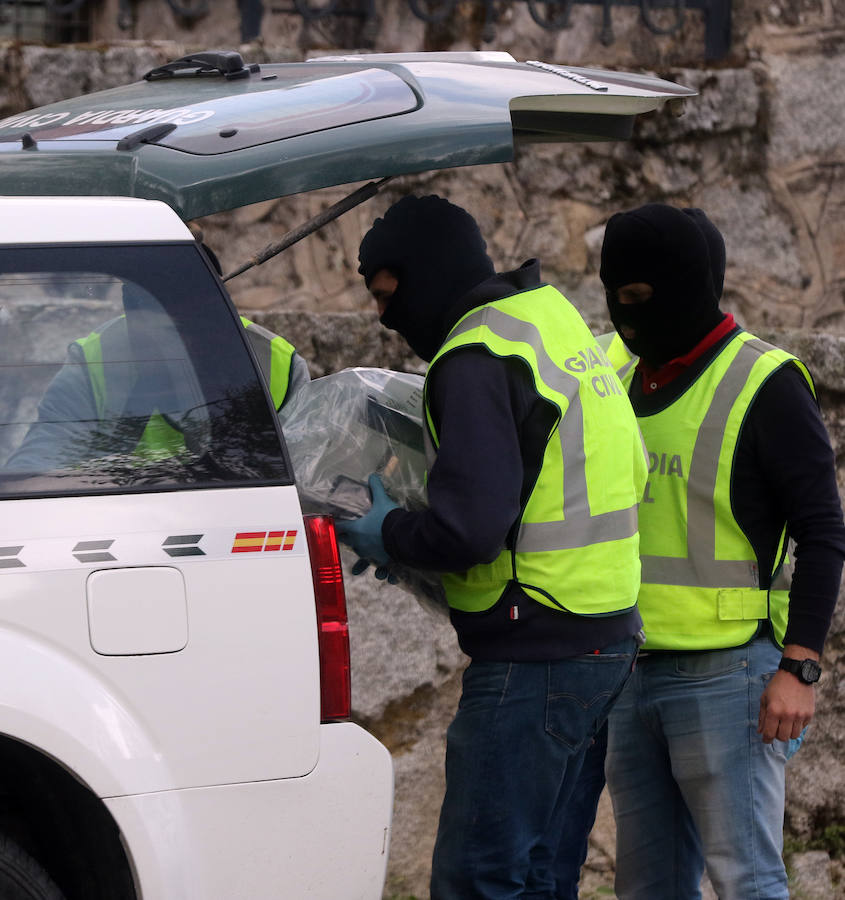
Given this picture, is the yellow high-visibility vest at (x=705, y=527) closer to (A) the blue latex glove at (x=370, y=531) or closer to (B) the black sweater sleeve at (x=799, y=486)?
(B) the black sweater sleeve at (x=799, y=486)

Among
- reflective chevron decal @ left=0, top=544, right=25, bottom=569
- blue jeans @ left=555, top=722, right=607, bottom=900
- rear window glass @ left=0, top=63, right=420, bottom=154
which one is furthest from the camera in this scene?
blue jeans @ left=555, top=722, right=607, bottom=900

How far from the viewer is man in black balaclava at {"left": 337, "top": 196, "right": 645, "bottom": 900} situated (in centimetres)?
249

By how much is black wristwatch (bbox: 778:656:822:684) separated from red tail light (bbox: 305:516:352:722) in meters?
Answer: 0.99

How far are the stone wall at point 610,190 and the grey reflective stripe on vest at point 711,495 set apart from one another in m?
1.71

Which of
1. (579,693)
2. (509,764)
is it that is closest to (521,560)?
(579,693)

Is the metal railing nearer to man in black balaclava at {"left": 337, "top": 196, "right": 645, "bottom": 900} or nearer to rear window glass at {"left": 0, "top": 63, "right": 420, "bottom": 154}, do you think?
rear window glass at {"left": 0, "top": 63, "right": 420, "bottom": 154}

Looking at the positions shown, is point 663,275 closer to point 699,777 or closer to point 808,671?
point 808,671

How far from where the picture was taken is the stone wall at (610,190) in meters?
4.70

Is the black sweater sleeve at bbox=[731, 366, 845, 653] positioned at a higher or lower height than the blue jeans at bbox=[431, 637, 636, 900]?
higher

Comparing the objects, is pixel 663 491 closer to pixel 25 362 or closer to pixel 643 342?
pixel 643 342

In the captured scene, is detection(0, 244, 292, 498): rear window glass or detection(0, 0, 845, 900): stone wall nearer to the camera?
detection(0, 244, 292, 498): rear window glass

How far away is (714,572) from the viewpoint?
9.43 feet

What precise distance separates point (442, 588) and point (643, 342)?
0.73 meters

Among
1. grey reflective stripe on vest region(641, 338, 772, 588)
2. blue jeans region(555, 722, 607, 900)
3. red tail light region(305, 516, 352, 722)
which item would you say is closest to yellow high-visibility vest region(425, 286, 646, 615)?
grey reflective stripe on vest region(641, 338, 772, 588)
